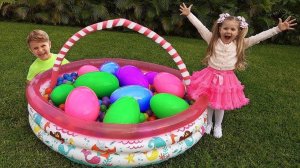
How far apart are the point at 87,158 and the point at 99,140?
19 cm

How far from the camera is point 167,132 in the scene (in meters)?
2.72

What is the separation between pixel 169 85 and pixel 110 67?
0.73 m

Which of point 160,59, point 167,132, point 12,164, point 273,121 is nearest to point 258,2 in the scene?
point 160,59

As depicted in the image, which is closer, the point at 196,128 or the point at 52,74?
the point at 196,128

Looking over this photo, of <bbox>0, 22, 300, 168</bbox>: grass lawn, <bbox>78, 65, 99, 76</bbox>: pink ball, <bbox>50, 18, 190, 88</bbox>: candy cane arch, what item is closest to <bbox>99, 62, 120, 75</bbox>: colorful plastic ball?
<bbox>78, 65, 99, 76</bbox>: pink ball

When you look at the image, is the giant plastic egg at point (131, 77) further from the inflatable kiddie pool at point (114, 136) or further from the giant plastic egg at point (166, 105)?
the inflatable kiddie pool at point (114, 136)

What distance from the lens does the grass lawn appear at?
299cm

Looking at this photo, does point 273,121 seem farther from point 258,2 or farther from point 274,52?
point 258,2

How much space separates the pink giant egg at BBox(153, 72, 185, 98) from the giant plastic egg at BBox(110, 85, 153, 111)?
0.22 m

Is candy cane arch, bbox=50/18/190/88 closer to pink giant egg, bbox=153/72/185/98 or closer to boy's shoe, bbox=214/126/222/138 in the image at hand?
pink giant egg, bbox=153/72/185/98

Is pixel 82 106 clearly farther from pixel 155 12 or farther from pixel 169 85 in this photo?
pixel 155 12

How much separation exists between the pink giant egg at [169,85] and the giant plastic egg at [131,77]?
0.43ft

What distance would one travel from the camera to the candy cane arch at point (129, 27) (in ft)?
9.66

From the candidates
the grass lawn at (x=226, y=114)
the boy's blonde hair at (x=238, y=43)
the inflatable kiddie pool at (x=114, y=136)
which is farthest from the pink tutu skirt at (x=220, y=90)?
the grass lawn at (x=226, y=114)
